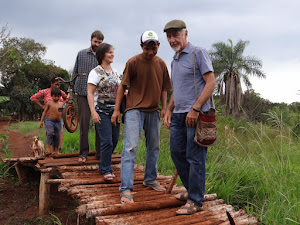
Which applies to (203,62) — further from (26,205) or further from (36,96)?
(36,96)

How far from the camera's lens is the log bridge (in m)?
3.10

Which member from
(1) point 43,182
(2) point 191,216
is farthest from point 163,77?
(1) point 43,182

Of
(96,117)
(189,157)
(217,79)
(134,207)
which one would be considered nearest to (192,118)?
(189,157)

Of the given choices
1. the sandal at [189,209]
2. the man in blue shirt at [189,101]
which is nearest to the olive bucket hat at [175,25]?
the man in blue shirt at [189,101]

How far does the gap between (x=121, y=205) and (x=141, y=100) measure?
3.84 ft

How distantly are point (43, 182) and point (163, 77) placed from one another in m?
2.64

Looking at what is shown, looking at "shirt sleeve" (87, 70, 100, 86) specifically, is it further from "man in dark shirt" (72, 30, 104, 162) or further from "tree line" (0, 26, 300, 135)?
"tree line" (0, 26, 300, 135)

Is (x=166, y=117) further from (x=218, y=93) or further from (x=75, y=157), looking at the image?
(x=218, y=93)

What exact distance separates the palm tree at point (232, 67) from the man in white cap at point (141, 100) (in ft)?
72.8

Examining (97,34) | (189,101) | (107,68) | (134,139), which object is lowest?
(134,139)

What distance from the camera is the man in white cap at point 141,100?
350cm

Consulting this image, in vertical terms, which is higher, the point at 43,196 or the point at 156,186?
the point at 156,186

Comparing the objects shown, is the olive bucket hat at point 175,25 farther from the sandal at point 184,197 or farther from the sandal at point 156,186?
the sandal at point 156,186

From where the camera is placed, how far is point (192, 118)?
3.04 m
